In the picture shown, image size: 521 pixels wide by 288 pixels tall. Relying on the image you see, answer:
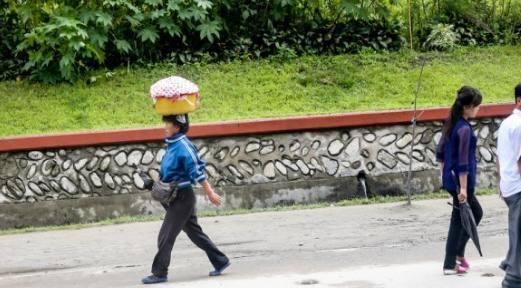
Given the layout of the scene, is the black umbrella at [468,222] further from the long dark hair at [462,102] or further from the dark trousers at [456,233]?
the long dark hair at [462,102]

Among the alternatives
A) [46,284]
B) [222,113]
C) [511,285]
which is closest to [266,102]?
[222,113]

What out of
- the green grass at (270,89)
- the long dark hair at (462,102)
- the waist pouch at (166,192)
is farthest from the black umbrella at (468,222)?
the green grass at (270,89)

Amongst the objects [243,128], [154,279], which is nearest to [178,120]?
[154,279]

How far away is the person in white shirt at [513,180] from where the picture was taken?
586 centimetres

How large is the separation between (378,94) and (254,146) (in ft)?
9.19

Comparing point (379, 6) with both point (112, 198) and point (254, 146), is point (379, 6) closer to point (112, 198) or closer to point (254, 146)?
point (254, 146)

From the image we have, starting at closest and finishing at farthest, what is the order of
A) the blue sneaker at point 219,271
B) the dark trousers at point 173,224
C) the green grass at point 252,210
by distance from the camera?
the dark trousers at point 173,224
the blue sneaker at point 219,271
the green grass at point 252,210

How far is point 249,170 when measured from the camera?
11.1 meters

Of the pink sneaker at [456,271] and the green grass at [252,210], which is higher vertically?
the pink sneaker at [456,271]

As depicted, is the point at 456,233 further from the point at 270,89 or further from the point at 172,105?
the point at 270,89

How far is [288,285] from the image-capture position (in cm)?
673

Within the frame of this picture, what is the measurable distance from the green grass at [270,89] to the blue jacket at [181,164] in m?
5.05

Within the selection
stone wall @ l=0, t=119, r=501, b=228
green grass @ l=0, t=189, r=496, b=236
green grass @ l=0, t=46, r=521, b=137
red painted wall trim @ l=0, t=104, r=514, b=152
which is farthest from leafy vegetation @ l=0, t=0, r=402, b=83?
green grass @ l=0, t=189, r=496, b=236

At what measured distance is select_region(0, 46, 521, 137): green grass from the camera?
12.2 meters
